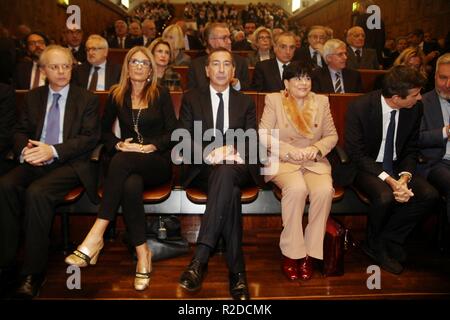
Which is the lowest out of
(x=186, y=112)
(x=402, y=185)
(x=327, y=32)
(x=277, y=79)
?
(x=402, y=185)

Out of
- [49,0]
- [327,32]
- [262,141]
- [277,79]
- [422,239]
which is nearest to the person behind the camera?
[262,141]

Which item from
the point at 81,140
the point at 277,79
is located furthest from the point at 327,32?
the point at 81,140

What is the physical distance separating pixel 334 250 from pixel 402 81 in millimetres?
1043

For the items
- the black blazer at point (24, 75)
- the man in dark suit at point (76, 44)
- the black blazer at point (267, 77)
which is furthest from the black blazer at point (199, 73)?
the man in dark suit at point (76, 44)

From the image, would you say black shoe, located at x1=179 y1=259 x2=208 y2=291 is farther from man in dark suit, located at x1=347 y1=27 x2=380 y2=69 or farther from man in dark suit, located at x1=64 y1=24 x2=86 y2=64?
man in dark suit, located at x1=64 y1=24 x2=86 y2=64

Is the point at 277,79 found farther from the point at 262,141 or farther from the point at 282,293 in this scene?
the point at 282,293

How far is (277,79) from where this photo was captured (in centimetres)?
379

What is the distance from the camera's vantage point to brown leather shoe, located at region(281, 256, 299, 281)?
219 centimetres

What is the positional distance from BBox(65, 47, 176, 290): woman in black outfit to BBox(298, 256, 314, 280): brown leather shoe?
2.69 feet

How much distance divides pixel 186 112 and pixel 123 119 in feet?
1.27

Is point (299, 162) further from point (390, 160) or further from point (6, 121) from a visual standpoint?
point (6, 121)

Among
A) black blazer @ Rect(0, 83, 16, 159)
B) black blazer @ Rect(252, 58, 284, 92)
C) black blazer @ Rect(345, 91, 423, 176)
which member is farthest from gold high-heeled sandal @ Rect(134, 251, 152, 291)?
black blazer @ Rect(252, 58, 284, 92)

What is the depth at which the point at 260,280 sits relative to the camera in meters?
2.19

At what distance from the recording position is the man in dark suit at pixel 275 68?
12.4 feet
